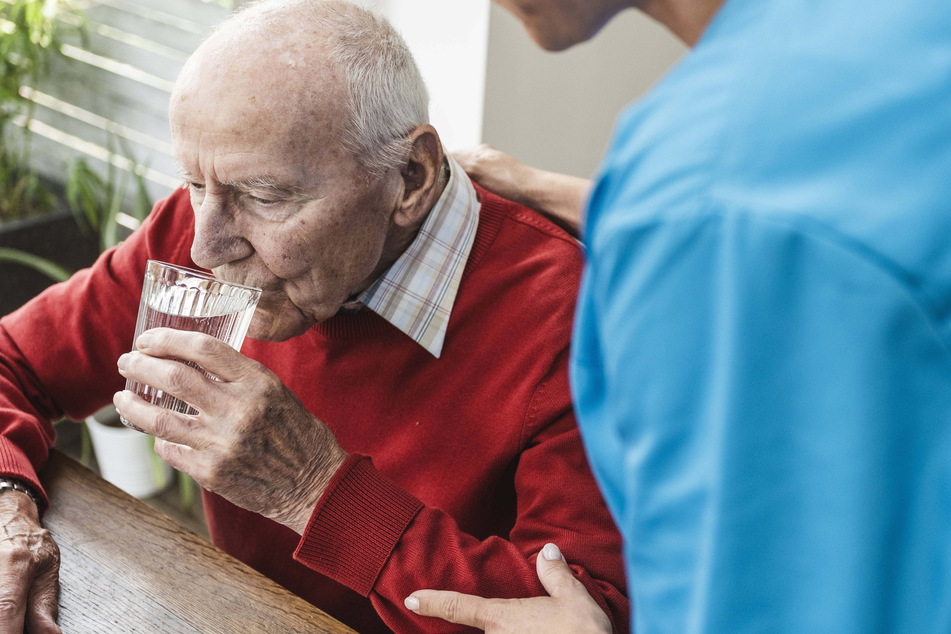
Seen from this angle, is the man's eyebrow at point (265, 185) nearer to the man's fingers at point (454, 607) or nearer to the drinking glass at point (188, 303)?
the drinking glass at point (188, 303)

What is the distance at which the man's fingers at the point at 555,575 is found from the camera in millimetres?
1064

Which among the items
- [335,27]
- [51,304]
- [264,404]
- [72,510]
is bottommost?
[72,510]

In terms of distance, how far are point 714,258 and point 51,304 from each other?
1299 millimetres

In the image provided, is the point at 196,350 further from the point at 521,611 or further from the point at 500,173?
the point at 500,173

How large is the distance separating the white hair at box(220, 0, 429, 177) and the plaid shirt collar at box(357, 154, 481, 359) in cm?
13

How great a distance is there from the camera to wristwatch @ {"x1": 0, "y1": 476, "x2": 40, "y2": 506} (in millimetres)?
1219

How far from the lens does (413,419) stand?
136 cm

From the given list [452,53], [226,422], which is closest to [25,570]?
[226,422]

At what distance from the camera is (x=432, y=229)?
136 cm

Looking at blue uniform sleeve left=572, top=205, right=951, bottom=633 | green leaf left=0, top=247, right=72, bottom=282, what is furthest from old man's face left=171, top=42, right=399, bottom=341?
green leaf left=0, top=247, right=72, bottom=282

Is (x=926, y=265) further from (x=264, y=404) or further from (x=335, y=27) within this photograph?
(x=335, y=27)

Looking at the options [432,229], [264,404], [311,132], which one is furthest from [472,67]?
[264,404]

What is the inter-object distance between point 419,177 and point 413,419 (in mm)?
352

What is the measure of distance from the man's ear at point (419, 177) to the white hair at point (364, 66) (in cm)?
3
